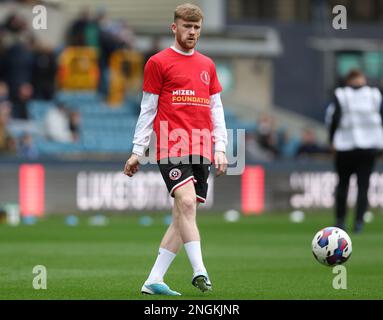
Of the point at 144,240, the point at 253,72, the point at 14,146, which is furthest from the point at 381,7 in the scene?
the point at 144,240

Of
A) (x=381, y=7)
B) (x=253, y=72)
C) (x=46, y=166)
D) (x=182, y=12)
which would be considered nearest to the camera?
(x=182, y=12)

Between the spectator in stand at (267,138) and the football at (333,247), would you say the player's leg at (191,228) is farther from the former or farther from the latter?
the spectator in stand at (267,138)

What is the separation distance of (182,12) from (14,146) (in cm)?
1608

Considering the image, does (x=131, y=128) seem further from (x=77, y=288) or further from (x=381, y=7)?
(x=77, y=288)

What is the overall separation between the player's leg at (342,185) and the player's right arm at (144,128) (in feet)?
27.8

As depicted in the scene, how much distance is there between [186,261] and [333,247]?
2969 millimetres

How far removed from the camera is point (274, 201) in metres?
25.9

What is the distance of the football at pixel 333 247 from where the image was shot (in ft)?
39.5

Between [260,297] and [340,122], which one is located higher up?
[340,122]

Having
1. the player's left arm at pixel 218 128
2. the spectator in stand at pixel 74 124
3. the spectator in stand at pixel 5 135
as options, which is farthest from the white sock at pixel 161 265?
the spectator in stand at pixel 74 124

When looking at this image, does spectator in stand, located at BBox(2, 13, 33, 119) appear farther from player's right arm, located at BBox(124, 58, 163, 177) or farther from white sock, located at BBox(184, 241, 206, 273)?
white sock, located at BBox(184, 241, 206, 273)

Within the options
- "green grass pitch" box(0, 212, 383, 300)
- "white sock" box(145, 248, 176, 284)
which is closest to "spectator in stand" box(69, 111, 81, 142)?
"green grass pitch" box(0, 212, 383, 300)

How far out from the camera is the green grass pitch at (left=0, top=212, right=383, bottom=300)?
1110cm

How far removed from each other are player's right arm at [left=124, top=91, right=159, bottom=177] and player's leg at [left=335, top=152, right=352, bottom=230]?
27.8ft
